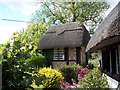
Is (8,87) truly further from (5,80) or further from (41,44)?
(41,44)

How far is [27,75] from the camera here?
4930mm

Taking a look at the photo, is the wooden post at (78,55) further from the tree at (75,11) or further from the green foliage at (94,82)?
the green foliage at (94,82)

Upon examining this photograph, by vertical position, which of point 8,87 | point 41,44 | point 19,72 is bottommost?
point 8,87

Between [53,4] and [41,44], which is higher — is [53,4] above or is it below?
above

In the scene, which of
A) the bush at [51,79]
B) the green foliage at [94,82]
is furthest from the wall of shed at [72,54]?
the green foliage at [94,82]

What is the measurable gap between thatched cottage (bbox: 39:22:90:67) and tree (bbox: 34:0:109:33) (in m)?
5.09

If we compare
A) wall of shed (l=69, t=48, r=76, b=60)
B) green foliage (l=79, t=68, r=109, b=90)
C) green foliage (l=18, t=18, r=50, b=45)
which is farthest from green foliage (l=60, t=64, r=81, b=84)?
green foliage (l=18, t=18, r=50, b=45)

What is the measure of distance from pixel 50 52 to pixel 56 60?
3.03 feet

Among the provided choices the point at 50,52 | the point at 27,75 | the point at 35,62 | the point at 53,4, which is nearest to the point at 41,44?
the point at 50,52

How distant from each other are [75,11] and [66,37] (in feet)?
21.9

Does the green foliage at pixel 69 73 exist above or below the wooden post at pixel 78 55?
below

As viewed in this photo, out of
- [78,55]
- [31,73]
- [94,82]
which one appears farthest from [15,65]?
[78,55]

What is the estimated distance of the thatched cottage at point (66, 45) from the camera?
16234 millimetres

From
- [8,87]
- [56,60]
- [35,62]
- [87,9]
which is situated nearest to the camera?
[8,87]
